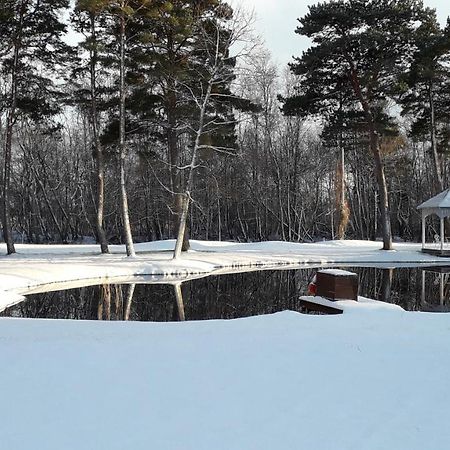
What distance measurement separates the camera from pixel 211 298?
12.9m

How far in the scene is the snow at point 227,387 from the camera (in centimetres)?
381

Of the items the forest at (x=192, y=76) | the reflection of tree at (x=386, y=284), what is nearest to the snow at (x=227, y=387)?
the reflection of tree at (x=386, y=284)

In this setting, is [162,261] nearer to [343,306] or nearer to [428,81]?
[343,306]

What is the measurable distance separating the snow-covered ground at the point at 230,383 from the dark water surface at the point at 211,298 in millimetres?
2753

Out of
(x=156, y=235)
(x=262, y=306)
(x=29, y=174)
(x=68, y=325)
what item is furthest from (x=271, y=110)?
(x=68, y=325)

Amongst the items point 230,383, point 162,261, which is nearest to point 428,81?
point 162,261

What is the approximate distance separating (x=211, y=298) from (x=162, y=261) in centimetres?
574

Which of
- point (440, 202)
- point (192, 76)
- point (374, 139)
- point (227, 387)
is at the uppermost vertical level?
point (192, 76)

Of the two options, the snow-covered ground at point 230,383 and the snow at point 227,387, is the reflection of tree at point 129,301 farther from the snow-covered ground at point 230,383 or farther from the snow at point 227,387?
the snow at point 227,387

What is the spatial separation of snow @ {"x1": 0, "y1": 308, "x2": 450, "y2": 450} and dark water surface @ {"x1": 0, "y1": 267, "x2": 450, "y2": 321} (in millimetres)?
3467

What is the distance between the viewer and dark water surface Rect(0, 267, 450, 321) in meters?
10.8

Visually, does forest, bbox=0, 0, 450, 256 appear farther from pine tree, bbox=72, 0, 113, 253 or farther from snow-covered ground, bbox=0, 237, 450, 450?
snow-covered ground, bbox=0, 237, 450, 450

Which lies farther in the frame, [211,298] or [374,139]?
[374,139]

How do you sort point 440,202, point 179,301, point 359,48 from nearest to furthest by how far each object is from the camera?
point 179,301
point 359,48
point 440,202
